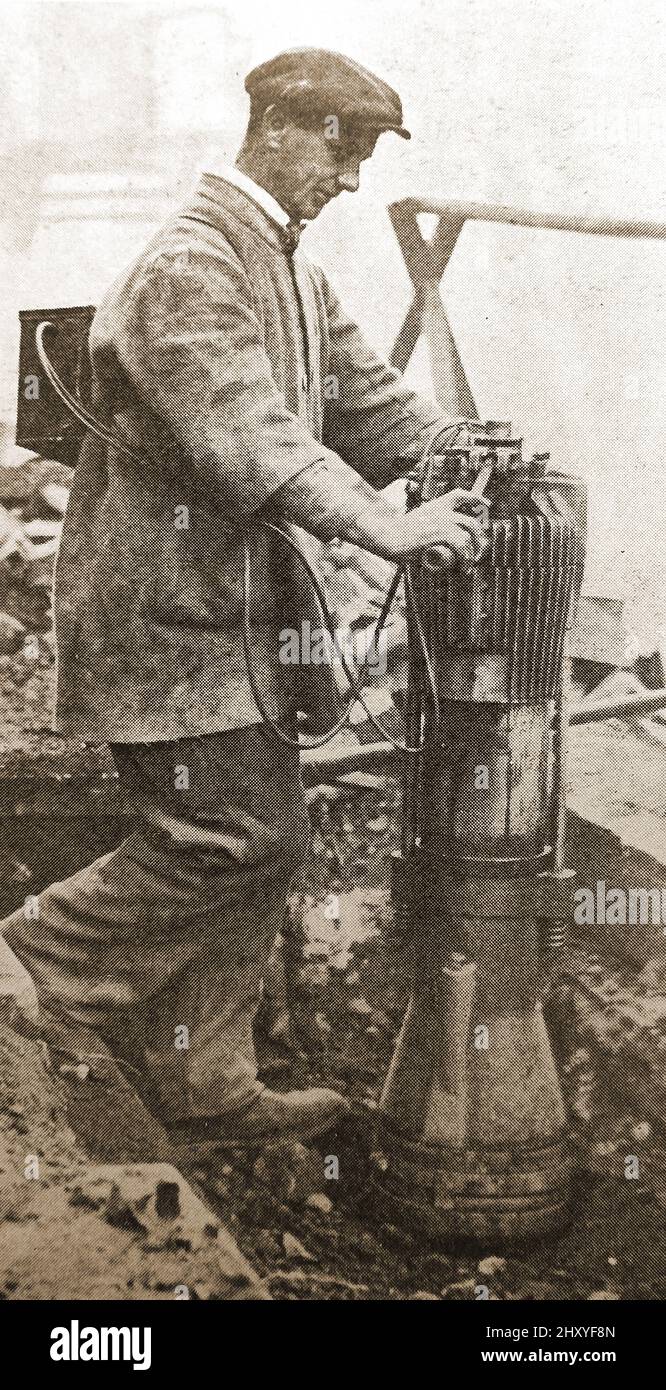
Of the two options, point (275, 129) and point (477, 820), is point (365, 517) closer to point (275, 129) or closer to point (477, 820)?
point (477, 820)

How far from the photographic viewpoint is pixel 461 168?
147 inches

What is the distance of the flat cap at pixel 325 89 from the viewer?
3.66 m

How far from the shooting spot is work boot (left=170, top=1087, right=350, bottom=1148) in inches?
147

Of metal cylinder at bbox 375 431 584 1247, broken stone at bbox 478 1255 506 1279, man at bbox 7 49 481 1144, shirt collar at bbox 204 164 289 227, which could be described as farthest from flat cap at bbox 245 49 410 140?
broken stone at bbox 478 1255 506 1279

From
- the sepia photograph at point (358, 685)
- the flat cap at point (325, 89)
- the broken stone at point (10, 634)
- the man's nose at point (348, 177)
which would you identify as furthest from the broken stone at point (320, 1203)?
the flat cap at point (325, 89)

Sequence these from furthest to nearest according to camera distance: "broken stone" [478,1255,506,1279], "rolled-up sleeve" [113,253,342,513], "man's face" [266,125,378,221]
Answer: "broken stone" [478,1255,506,1279] < "man's face" [266,125,378,221] < "rolled-up sleeve" [113,253,342,513]

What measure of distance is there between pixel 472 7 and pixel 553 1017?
7.55ft

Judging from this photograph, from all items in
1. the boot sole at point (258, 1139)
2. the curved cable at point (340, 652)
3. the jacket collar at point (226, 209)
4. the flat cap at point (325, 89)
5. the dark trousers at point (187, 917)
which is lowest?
the boot sole at point (258, 1139)

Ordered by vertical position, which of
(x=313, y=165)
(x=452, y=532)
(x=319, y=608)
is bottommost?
(x=319, y=608)

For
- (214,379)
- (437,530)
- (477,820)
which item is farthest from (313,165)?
(477,820)

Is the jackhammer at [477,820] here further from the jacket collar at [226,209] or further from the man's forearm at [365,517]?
the jacket collar at [226,209]

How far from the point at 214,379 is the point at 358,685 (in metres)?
0.74

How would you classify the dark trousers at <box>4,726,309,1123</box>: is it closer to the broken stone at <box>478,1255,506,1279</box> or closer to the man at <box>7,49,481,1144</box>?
the man at <box>7,49,481,1144</box>

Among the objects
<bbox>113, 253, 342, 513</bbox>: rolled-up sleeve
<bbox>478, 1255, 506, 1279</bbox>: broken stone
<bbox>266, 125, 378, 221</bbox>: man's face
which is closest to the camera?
<bbox>113, 253, 342, 513</bbox>: rolled-up sleeve
